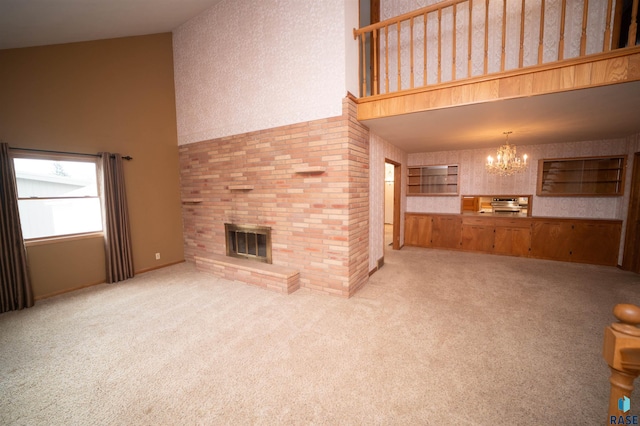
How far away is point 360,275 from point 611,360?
2755 millimetres

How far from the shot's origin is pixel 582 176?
483 cm

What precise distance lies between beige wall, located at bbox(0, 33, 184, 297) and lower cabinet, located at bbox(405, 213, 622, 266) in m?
5.61

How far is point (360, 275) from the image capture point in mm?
3543

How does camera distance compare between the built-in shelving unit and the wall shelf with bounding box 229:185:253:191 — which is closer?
the wall shelf with bounding box 229:185:253:191

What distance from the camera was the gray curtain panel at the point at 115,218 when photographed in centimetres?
389

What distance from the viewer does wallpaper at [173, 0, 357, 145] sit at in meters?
3.11

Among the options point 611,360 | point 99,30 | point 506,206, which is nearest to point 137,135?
point 99,30

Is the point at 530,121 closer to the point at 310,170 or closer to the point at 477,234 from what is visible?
the point at 477,234

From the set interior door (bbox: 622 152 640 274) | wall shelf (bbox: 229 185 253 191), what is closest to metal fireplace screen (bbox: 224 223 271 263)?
wall shelf (bbox: 229 185 253 191)

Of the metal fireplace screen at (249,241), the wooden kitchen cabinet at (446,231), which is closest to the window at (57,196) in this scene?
the metal fireplace screen at (249,241)

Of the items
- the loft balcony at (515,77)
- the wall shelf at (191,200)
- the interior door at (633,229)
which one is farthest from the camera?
the wall shelf at (191,200)

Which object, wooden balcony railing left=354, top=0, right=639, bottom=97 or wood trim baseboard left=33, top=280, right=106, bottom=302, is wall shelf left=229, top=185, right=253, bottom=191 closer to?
wooden balcony railing left=354, top=0, right=639, bottom=97

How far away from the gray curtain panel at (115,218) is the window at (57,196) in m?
0.22

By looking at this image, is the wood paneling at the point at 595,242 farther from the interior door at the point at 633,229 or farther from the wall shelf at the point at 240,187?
the wall shelf at the point at 240,187
